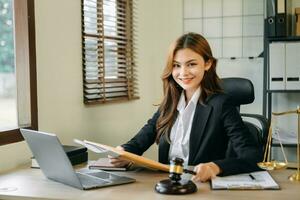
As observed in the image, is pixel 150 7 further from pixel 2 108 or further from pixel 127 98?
pixel 2 108

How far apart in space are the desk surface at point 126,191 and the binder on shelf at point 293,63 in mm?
1476

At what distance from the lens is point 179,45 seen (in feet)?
6.42

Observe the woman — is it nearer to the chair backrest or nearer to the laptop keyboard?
the laptop keyboard

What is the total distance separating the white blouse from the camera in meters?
2.00

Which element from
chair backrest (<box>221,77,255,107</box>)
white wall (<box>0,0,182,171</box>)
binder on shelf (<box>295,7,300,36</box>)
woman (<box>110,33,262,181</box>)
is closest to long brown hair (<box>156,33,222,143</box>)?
woman (<box>110,33,262,181</box>)

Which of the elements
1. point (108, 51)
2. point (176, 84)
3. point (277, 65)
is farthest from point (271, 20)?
point (176, 84)

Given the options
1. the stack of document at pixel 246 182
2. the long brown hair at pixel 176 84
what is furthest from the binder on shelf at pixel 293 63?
the stack of document at pixel 246 182

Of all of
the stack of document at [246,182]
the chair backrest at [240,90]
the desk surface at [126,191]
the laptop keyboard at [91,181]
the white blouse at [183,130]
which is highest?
the chair backrest at [240,90]

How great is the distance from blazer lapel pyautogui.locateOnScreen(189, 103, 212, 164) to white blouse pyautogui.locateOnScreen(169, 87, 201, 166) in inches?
1.2

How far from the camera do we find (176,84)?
2086 millimetres

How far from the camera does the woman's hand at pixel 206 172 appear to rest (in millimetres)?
1611

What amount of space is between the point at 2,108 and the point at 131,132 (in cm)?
124

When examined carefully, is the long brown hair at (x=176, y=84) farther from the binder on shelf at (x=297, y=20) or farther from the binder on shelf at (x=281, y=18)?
the binder on shelf at (x=297, y=20)

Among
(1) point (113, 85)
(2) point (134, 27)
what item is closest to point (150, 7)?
(2) point (134, 27)
